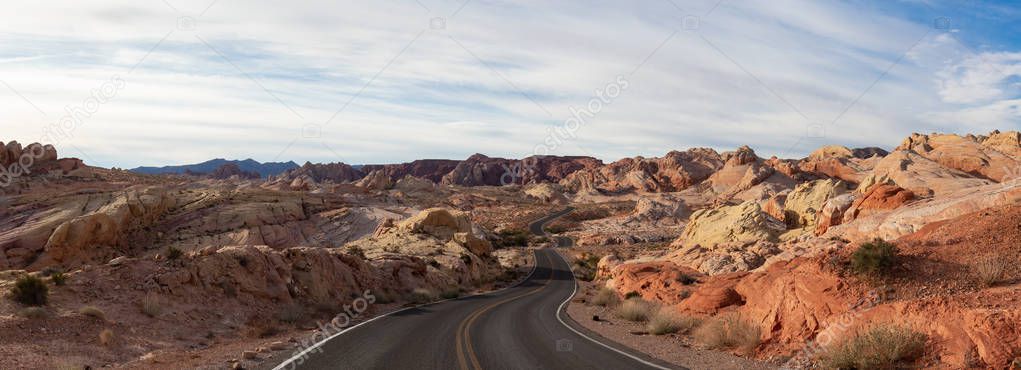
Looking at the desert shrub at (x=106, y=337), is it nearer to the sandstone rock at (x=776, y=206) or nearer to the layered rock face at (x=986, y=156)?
the sandstone rock at (x=776, y=206)

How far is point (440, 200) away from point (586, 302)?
9640cm

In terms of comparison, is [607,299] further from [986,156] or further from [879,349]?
[986,156]

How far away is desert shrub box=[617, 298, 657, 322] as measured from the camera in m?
21.1

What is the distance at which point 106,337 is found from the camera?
12.5 m

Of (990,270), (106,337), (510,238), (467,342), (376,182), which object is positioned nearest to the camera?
(990,270)

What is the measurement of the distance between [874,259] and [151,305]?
18333 mm

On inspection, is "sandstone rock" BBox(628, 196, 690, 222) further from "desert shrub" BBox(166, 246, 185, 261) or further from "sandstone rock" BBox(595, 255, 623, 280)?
"desert shrub" BBox(166, 246, 185, 261)

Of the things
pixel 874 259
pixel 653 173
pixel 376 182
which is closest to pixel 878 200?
pixel 874 259

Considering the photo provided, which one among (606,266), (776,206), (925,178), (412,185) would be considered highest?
(925,178)

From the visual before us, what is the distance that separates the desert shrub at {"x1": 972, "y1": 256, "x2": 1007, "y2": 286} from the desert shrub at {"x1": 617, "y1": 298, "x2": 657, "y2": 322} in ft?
34.8

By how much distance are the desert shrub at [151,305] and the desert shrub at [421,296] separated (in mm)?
12898

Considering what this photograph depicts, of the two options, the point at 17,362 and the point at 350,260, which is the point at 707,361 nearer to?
the point at 17,362

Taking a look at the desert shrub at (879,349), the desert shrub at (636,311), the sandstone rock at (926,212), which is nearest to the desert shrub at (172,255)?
the desert shrub at (636,311)

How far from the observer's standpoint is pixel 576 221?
108 m
